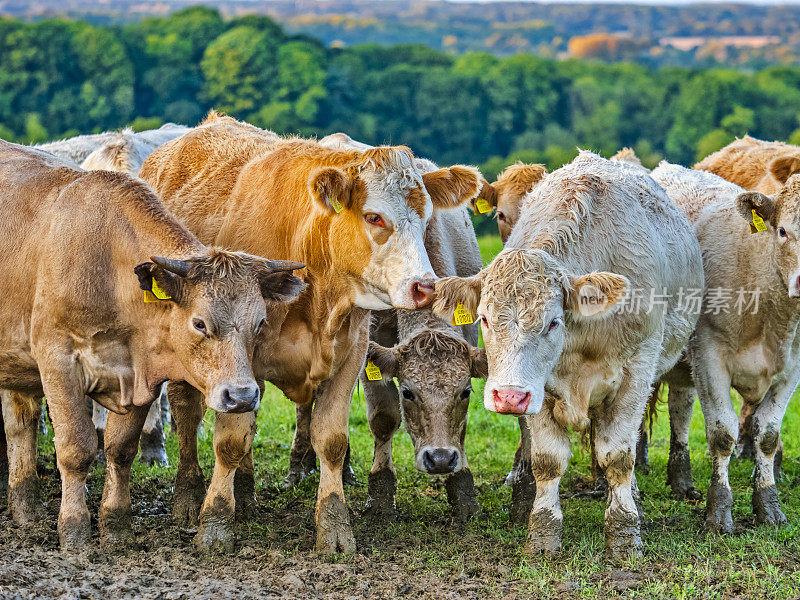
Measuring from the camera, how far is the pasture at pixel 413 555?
5.54m

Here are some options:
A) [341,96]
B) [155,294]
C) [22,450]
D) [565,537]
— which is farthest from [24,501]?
[341,96]

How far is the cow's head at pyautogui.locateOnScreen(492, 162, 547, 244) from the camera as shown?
977cm

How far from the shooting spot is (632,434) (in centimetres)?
652

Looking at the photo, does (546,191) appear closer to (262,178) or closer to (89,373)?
(262,178)

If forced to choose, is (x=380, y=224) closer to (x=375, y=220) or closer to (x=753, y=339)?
(x=375, y=220)

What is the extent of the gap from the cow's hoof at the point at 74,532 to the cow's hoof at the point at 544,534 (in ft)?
9.34

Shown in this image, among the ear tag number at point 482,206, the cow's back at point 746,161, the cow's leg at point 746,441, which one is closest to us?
the cow's leg at point 746,441

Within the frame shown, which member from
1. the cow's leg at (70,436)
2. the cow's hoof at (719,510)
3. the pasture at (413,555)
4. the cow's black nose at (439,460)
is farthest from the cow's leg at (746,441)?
the cow's leg at (70,436)

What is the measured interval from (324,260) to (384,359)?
3.18 feet

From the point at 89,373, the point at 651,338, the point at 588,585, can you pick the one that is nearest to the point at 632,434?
the point at 651,338

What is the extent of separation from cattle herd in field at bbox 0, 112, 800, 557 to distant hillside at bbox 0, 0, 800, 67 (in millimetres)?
101653

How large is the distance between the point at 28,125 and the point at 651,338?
44112 millimetres

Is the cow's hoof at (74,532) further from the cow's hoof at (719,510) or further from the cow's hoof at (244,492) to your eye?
the cow's hoof at (719,510)

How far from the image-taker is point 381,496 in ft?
24.1
